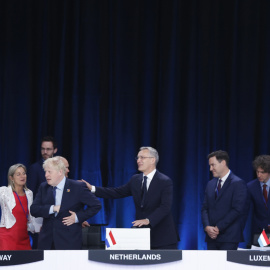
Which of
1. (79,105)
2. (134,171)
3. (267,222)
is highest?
(79,105)

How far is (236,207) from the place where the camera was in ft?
13.7

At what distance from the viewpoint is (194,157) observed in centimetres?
600

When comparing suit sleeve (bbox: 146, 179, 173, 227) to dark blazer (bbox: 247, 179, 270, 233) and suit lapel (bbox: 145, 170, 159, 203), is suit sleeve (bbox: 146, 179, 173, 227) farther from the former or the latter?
dark blazer (bbox: 247, 179, 270, 233)

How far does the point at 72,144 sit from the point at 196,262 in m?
3.92

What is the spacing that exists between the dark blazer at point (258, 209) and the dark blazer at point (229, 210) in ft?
1.89

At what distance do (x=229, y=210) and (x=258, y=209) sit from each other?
699mm

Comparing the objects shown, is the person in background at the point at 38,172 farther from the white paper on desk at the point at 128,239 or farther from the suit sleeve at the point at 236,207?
the white paper on desk at the point at 128,239

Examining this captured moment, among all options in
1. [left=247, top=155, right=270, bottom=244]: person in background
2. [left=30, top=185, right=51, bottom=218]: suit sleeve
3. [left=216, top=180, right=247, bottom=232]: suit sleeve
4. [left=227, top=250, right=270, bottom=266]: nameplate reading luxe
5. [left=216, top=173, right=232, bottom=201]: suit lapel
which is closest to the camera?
[left=227, top=250, right=270, bottom=266]: nameplate reading luxe

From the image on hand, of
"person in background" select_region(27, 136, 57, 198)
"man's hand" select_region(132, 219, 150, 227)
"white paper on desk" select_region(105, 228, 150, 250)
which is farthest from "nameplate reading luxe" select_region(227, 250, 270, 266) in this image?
"person in background" select_region(27, 136, 57, 198)

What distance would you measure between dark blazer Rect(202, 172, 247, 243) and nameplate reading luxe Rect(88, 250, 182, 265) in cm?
194

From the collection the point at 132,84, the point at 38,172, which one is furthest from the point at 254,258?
the point at 132,84

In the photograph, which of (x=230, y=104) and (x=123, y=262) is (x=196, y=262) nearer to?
(x=123, y=262)

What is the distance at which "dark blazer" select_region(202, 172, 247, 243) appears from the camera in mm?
4156

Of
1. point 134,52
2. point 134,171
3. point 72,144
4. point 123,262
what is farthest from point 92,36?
point 123,262
